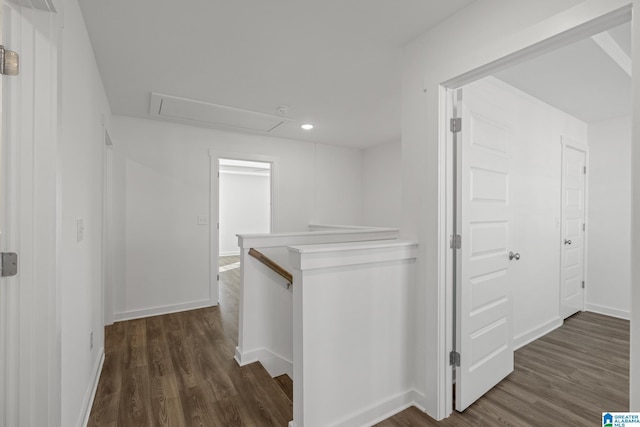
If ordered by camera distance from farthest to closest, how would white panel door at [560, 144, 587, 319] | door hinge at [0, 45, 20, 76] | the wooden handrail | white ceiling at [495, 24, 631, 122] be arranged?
white panel door at [560, 144, 587, 319]
the wooden handrail
white ceiling at [495, 24, 631, 122]
door hinge at [0, 45, 20, 76]

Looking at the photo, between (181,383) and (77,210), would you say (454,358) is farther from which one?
(77,210)

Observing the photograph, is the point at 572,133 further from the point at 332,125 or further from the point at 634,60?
the point at 634,60

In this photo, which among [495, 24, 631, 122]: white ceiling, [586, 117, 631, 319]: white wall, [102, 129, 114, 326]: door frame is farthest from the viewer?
[586, 117, 631, 319]: white wall

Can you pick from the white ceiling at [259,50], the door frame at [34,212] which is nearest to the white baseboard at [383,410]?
the door frame at [34,212]

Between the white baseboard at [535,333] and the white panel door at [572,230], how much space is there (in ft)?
0.74

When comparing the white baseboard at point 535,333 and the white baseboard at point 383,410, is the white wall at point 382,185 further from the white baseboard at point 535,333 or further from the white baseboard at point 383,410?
the white baseboard at point 383,410

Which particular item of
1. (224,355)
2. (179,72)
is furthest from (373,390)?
(179,72)

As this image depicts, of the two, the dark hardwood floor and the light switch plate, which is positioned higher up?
the light switch plate

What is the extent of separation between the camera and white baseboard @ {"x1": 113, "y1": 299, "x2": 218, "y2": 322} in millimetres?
3512

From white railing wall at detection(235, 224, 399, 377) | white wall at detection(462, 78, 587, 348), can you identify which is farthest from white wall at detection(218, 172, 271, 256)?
white wall at detection(462, 78, 587, 348)

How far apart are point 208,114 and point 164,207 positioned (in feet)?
4.26

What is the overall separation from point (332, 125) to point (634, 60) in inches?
126

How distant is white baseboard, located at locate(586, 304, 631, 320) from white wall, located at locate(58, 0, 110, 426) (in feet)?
17.3

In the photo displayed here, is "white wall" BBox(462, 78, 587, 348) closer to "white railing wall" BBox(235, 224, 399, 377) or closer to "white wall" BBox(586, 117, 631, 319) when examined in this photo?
"white wall" BBox(586, 117, 631, 319)
